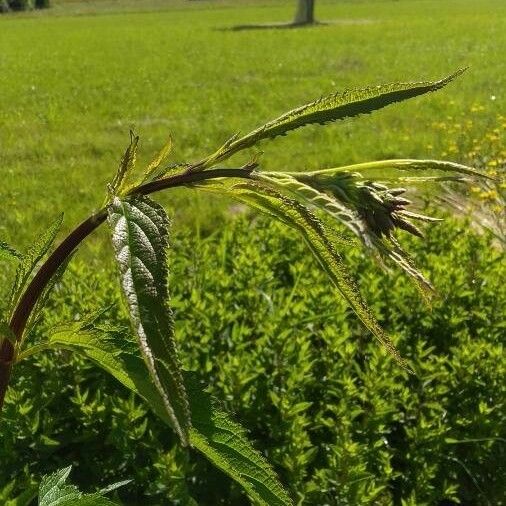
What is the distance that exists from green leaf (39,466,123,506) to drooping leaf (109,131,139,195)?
0.42 meters

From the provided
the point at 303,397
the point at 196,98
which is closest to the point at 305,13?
the point at 196,98

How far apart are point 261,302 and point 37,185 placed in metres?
5.60

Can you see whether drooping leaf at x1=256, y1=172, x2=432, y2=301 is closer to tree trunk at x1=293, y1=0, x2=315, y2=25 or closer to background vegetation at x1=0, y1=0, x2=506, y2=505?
background vegetation at x1=0, y1=0, x2=506, y2=505

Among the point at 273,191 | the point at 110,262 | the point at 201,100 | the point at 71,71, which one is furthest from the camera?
the point at 71,71

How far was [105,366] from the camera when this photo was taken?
2.62 feet

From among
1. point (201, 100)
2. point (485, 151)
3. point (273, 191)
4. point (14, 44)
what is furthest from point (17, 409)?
point (14, 44)

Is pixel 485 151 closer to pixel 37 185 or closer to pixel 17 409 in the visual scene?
pixel 37 185

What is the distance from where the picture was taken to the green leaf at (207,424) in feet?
2.58

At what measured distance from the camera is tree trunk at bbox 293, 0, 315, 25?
36.9 meters

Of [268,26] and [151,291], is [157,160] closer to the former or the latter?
[151,291]

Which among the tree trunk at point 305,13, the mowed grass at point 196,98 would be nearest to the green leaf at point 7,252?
the mowed grass at point 196,98

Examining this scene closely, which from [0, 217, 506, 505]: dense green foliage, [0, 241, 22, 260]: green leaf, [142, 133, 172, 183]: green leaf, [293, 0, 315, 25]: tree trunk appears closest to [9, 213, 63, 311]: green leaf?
[0, 241, 22, 260]: green leaf

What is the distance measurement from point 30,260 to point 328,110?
0.41 meters

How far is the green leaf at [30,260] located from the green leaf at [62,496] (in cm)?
27
